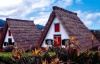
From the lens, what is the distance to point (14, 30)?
25.5 m

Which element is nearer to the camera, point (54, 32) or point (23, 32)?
point (54, 32)

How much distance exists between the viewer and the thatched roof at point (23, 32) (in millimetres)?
25036

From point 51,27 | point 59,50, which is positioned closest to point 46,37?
point 51,27

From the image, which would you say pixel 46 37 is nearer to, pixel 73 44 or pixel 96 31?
pixel 96 31

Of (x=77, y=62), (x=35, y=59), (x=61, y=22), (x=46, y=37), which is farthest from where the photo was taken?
(x=46, y=37)

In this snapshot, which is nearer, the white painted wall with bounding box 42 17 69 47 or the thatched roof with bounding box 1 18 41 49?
the white painted wall with bounding box 42 17 69 47

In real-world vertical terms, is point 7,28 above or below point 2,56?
above

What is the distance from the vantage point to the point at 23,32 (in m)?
27.0

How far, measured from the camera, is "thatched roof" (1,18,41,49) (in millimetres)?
25036

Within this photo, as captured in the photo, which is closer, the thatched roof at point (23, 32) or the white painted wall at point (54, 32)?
the white painted wall at point (54, 32)

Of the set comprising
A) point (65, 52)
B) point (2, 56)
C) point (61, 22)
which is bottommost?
point (2, 56)

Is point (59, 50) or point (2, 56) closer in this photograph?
point (59, 50)

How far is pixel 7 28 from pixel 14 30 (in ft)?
A: 6.39

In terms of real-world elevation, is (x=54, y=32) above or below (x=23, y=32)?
below
